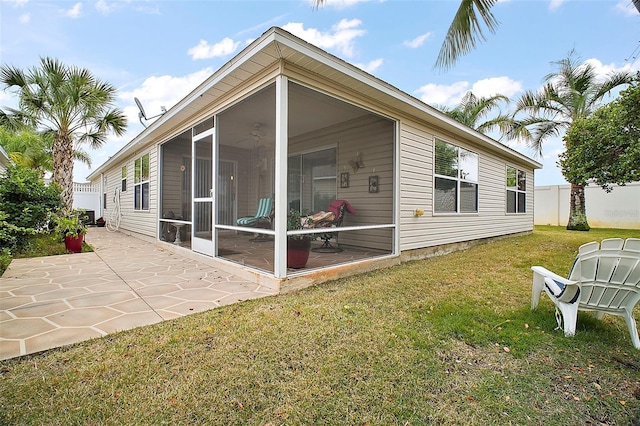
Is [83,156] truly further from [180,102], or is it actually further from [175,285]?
[175,285]

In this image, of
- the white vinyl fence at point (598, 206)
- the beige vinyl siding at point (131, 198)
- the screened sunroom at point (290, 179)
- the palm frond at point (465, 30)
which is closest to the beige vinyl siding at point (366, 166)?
the screened sunroom at point (290, 179)

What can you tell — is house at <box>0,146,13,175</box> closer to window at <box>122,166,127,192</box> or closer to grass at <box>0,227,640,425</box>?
window at <box>122,166,127,192</box>

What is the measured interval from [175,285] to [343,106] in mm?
3464

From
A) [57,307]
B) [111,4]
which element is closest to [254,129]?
[57,307]

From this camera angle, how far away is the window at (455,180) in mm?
6297

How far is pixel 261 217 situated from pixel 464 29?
14.1ft

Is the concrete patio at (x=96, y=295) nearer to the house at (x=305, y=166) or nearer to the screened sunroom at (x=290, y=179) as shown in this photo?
the house at (x=305, y=166)

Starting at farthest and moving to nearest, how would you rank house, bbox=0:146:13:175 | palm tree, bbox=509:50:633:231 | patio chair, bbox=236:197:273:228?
palm tree, bbox=509:50:633:231 < house, bbox=0:146:13:175 < patio chair, bbox=236:197:273:228

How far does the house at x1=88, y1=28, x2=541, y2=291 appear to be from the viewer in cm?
370

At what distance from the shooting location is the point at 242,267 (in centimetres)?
412

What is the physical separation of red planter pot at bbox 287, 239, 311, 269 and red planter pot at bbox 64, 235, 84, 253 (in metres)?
5.06

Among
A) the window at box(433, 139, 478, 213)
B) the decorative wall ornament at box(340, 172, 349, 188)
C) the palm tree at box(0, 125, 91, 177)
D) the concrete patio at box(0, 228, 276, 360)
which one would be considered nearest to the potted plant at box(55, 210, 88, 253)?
the concrete patio at box(0, 228, 276, 360)

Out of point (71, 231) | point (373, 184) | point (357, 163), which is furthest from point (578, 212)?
point (71, 231)

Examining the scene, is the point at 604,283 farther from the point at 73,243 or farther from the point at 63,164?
the point at 63,164
